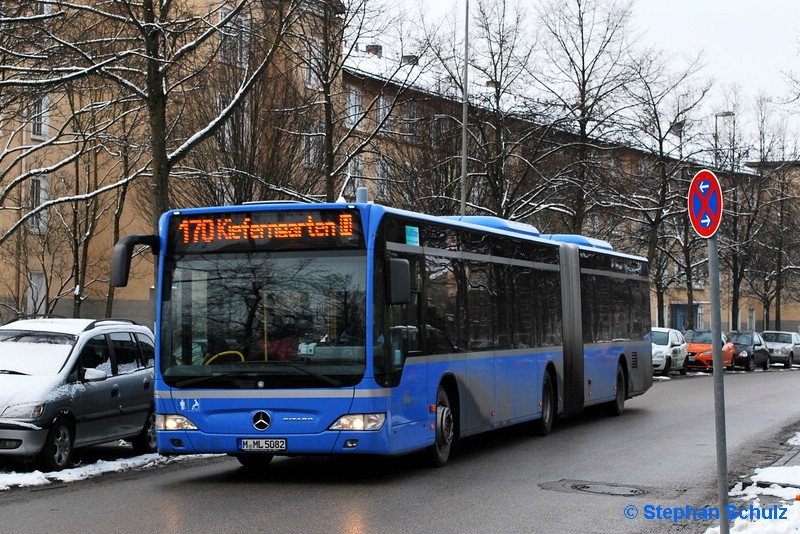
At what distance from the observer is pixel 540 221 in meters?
43.8

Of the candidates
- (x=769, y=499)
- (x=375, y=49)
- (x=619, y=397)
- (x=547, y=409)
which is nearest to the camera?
(x=769, y=499)

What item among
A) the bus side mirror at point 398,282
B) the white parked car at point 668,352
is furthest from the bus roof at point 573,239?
the white parked car at point 668,352

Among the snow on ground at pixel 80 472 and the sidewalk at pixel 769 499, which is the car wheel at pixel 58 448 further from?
the sidewalk at pixel 769 499

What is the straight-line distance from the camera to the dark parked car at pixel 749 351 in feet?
158

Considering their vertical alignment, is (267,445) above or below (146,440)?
above

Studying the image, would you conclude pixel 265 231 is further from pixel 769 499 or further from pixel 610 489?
pixel 769 499

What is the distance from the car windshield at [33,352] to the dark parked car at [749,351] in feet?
126

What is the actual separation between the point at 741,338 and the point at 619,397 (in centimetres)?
2983

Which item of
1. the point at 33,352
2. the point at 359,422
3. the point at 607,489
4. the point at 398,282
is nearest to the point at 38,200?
the point at 33,352

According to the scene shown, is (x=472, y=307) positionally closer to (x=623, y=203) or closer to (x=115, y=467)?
(x=115, y=467)

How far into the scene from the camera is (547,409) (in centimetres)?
1780

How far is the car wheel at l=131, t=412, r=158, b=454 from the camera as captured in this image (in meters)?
15.2

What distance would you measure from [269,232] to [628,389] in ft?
39.6

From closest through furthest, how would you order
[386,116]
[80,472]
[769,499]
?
[769,499] < [80,472] < [386,116]
